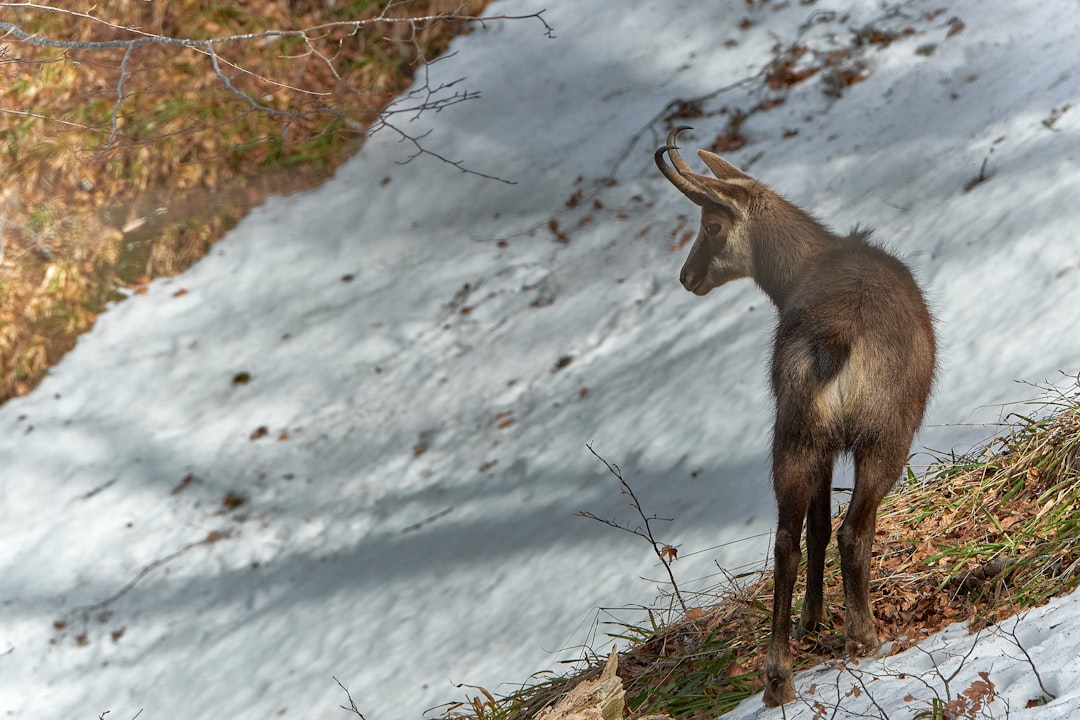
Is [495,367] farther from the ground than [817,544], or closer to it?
closer to it

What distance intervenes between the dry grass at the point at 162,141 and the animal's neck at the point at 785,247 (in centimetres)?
758

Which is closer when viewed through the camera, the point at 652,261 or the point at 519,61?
the point at 652,261

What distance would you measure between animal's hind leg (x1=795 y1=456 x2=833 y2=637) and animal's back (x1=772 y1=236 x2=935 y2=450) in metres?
0.18

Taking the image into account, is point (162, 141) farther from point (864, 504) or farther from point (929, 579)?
point (864, 504)

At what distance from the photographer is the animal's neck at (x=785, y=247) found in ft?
13.8

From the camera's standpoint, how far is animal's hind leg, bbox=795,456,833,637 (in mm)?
3648

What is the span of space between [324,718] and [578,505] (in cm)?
225

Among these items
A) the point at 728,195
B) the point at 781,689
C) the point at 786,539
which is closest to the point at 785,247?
the point at 728,195

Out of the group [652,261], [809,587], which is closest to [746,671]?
[809,587]

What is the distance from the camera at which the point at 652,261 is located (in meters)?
9.41

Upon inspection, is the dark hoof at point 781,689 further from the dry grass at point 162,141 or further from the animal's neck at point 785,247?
the dry grass at point 162,141

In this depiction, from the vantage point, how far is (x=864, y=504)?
137 inches

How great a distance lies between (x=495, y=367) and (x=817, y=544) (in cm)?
550

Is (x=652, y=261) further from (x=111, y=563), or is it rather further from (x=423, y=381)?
(x=111, y=563)
